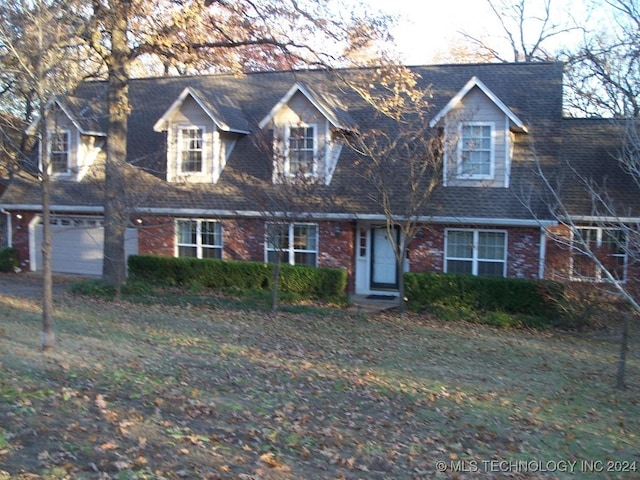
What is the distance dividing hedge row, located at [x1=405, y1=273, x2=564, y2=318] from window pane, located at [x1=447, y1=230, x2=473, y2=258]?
159 centimetres

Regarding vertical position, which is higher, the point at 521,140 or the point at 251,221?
the point at 521,140

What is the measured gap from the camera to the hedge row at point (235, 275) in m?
18.1

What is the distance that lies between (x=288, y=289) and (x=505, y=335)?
20.2 feet

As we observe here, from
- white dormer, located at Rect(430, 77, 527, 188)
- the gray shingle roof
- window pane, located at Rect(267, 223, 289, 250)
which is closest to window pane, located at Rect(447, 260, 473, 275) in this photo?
the gray shingle roof

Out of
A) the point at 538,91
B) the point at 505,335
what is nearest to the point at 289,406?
the point at 505,335

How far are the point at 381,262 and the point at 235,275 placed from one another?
4.25 m

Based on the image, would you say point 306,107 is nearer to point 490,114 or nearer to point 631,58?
point 490,114

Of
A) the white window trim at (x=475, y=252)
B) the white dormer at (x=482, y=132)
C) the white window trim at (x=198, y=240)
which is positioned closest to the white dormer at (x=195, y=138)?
the white window trim at (x=198, y=240)

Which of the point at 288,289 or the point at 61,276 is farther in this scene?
the point at 61,276

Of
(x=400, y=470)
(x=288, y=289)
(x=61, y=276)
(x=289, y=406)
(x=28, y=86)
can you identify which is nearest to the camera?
(x=400, y=470)

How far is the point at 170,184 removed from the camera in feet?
67.9

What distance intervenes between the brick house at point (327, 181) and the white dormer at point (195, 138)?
37mm

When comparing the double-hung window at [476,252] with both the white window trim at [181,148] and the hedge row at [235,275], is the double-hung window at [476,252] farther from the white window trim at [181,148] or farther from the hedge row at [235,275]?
the white window trim at [181,148]

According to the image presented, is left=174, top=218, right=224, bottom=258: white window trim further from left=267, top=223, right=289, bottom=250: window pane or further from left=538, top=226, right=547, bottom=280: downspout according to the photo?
left=538, top=226, right=547, bottom=280: downspout
